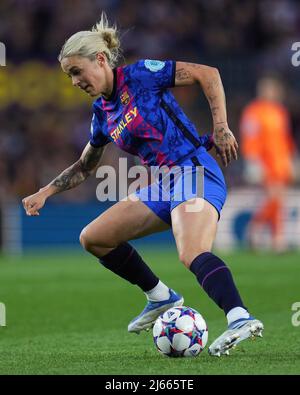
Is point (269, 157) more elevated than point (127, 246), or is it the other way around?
point (269, 157)

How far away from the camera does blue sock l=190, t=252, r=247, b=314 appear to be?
16.9 feet

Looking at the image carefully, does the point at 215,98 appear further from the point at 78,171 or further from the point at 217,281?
the point at 78,171

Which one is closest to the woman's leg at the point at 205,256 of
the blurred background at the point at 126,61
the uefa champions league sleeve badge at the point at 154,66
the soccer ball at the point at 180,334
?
the soccer ball at the point at 180,334

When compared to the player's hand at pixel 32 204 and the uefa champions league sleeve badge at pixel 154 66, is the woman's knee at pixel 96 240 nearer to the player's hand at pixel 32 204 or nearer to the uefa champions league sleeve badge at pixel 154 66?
the player's hand at pixel 32 204

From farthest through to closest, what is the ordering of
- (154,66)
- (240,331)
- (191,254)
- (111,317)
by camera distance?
(111,317) < (154,66) < (191,254) < (240,331)

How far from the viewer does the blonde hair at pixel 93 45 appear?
5.53 metres

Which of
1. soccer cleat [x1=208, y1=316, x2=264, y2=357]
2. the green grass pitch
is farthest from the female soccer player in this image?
the green grass pitch

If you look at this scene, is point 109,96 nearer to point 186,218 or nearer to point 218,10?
point 186,218

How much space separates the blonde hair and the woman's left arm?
Answer: 45 cm

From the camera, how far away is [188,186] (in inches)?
216

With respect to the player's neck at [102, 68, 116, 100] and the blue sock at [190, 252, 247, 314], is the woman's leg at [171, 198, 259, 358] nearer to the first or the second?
the blue sock at [190, 252, 247, 314]

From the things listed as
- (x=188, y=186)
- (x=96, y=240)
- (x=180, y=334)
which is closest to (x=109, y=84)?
(x=188, y=186)

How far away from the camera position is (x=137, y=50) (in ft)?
57.7

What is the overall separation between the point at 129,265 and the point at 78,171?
0.71 metres
